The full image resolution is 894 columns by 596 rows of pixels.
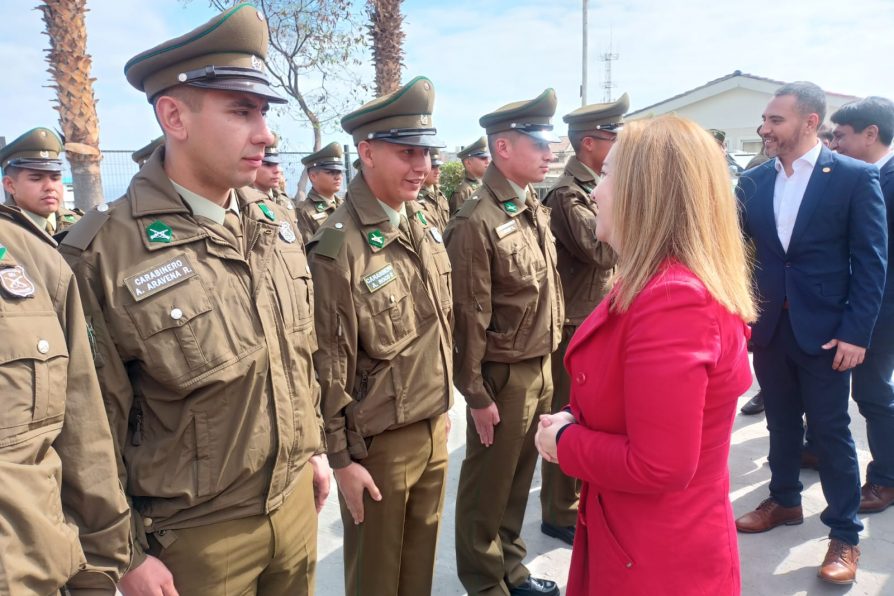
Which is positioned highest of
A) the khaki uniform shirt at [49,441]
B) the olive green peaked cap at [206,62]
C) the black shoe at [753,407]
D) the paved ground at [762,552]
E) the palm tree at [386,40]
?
the palm tree at [386,40]

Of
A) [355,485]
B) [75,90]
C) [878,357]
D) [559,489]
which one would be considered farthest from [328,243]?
[75,90]

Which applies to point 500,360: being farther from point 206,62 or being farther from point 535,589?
point 206,62

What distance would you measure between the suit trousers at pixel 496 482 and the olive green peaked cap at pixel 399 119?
117 centimetres

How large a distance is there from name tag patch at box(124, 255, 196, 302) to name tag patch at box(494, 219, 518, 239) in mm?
1560

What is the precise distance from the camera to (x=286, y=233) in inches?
78.7

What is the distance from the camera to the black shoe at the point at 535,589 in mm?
2904

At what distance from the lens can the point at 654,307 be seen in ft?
4.47

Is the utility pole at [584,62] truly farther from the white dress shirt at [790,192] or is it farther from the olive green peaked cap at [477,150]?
the white dress shirt at [790,192]

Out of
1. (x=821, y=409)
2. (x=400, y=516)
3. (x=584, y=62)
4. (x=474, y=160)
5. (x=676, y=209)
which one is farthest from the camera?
(x=584, y=62)

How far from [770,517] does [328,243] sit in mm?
2984

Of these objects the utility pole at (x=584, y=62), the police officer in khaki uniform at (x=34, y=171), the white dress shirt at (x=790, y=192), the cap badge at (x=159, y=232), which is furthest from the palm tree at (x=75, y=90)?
the utility pole at (x=584, y=62)

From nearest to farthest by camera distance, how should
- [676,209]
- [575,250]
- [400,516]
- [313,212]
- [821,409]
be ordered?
[676,209] < [400,516] < [821,409] < [575,250] < [313,212]

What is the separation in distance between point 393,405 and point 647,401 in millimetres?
1149

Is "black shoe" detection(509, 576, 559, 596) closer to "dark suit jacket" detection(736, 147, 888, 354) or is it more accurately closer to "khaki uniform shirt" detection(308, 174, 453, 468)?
"khaki uniform shirt" detection(308, 174, 453, 468)
